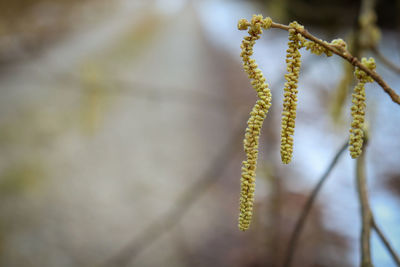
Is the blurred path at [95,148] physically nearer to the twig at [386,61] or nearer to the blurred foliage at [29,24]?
the blurred foliage at [29,24]

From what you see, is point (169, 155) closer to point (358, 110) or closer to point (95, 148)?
point (95, 148)

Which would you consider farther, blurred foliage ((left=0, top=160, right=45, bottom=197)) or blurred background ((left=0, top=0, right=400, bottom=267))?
blurred foliage ((left=0, top=160, right=45, bottom=197))

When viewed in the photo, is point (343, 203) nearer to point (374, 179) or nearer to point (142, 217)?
point (374, 179)

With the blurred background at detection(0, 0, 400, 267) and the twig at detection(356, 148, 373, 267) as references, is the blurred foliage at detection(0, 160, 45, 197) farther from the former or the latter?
the twig at detection(356, 148, 373, 267)

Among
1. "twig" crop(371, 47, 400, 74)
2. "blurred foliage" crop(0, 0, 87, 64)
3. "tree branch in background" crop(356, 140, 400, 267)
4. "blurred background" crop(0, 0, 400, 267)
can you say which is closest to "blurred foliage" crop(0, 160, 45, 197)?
"blurred background" crop(0, 0, 400, 267)

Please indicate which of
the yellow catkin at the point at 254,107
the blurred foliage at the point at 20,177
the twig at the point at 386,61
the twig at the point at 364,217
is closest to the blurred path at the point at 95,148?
the blurred foliage at the point at 20,177

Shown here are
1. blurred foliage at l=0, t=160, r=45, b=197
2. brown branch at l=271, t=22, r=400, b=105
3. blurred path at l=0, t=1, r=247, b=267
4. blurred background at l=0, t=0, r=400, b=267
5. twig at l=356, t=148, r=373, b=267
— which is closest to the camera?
brown branch at l=271, t=22, r=400, b=105

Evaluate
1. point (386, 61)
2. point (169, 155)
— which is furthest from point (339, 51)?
point (169, 155)
